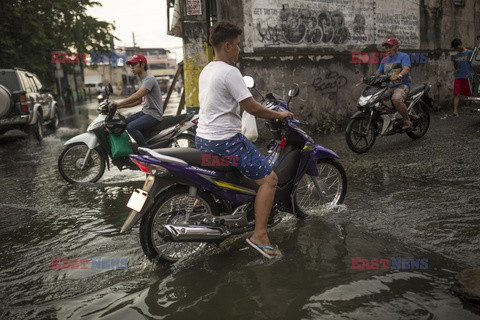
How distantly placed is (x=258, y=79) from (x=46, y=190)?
506 cm

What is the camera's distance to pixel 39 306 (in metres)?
3.04

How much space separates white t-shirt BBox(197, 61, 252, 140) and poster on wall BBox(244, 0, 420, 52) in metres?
6.25

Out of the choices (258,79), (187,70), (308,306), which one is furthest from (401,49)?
(308,306)

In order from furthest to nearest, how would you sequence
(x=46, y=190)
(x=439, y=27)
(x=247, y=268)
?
(x=439, y=27) → (x=46, y=190) → (x=247, y=268)

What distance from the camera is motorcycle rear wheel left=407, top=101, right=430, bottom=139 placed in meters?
8.38

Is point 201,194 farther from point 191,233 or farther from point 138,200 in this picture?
point 138,200

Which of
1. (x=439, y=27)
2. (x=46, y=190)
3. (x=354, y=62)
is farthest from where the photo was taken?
(x=439, y=27)

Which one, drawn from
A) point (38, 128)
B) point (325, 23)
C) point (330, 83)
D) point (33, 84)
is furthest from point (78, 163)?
Answer: point (33, 84)

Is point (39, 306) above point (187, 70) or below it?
below

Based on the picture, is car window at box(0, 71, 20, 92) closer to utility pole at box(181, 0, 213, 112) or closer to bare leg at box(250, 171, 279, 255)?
utility pole at box(181, 0, 213, 112)

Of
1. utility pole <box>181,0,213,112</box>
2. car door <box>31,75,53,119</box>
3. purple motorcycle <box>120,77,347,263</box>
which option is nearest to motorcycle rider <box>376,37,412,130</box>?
utility pole <box>181,0,213,112</box>

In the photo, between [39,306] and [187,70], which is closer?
[39,306]

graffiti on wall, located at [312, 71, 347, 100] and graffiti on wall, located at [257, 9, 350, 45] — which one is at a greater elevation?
graffiti on wall, located at [257, 9, 350, 45]

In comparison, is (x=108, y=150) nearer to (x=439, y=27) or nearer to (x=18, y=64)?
→ (x=439, y=27)
